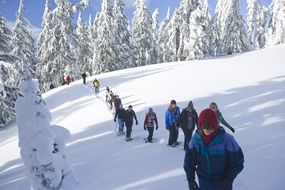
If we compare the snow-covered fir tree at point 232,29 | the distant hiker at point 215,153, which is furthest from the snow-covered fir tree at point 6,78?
the snow-covered fir tree at point 232,29

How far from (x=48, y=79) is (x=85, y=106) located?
25.3 metres

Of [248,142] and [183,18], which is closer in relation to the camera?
[248,142]

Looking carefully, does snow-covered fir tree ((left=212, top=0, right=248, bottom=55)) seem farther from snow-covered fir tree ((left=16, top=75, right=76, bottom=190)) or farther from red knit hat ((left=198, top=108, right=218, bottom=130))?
red knit hat ((left=198, top=108, right=218, bottom=130))

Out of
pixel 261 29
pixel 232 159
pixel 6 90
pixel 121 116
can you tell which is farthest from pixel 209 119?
pixel 261 29

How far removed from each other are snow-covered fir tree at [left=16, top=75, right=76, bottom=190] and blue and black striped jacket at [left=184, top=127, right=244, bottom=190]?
9.85 meters

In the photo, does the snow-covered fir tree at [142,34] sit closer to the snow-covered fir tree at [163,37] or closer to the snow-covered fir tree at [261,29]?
the snow-covered fir tree at [163,37]

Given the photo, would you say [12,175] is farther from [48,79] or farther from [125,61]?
[125,61]

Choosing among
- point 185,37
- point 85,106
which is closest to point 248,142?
point 85,106

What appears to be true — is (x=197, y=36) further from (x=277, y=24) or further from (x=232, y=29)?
(x=277, y=24)

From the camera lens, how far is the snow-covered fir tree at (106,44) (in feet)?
185

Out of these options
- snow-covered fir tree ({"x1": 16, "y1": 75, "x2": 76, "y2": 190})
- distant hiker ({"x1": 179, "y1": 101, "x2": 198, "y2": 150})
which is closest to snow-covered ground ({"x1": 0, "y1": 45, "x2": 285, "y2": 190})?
snow-covered fir tree ({"x1": 16, "y1": 75, "x2": 76, "y2": 190})

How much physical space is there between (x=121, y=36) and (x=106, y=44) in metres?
3.91

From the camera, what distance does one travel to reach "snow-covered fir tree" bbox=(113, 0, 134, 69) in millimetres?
58594

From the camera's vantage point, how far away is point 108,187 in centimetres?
1174
